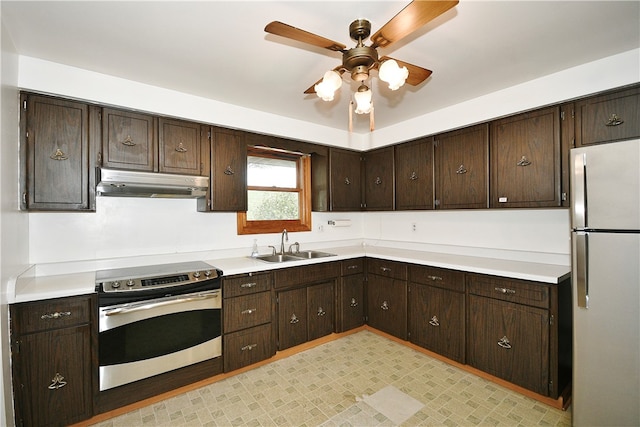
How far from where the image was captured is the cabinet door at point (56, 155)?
2.08 m

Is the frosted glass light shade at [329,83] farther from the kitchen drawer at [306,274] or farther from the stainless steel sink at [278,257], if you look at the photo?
the stainless steel sink at [278,257]

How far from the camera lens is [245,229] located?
3.34m

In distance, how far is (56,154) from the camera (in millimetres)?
2166

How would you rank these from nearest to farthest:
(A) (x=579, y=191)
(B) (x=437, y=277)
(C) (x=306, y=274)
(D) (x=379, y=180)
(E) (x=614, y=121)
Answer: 1. (A) (x=579, y=191)
2. (E) (x=614, y=121)
3. (B) (x=437, y=277)
4. (C) (x=306, y=274)
5. (D) (x=379, y=180)

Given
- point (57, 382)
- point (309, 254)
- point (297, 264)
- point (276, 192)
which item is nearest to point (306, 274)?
point (297, 264)

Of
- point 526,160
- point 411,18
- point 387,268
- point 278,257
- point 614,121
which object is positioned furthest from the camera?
point 278,257

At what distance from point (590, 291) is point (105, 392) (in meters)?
3.24

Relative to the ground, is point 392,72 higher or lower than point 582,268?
higher

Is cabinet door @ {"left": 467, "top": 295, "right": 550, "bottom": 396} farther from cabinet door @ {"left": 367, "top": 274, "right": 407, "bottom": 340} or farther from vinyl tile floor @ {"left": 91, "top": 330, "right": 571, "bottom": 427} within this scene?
cabinet door @ {"left": 367, "top": 274, "right": 407, "bottom": 340}

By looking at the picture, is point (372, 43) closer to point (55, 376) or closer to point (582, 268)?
point (582, 268)

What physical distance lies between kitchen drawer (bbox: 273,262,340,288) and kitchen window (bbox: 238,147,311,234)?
72 centimetres

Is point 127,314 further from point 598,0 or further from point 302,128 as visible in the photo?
point 598,0

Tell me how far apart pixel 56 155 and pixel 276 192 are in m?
2.05

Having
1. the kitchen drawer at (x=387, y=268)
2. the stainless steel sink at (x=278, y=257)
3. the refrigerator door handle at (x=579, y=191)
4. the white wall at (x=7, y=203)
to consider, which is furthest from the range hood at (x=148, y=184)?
the refrigerator door handle at (x=579, y=191)
